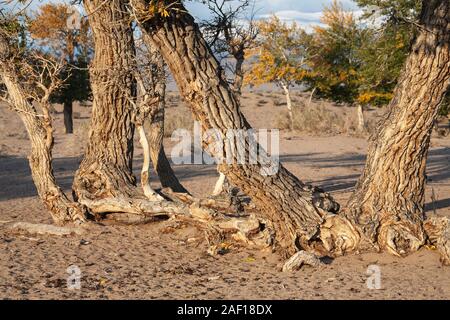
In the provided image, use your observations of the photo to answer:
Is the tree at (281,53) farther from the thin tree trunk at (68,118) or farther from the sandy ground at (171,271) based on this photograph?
the sandy ground at (171,271)

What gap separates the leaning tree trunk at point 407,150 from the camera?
7.29 m

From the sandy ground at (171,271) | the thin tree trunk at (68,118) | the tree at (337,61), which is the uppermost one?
the tree at (337,61)

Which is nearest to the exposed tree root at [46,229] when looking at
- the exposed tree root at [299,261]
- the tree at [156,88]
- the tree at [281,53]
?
the tree at [156,88]

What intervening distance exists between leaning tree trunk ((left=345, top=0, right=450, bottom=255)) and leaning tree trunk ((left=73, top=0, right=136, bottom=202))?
316 cm

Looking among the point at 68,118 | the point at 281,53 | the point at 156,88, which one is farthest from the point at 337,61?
the point at 156,88

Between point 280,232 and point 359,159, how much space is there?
12184mm

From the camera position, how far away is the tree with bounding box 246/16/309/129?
36531mm

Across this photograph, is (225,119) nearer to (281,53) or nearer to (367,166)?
(367,166)

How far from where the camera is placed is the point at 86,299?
592cm

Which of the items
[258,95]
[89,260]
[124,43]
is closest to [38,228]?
[89,260]

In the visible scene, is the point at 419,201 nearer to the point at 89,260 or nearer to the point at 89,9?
the point at 89,260

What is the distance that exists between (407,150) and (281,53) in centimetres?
3025

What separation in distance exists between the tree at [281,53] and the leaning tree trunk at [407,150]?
2839cm

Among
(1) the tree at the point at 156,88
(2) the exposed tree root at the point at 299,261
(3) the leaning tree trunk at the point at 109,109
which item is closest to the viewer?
(2) the exposed tree root at the point at 299,261
